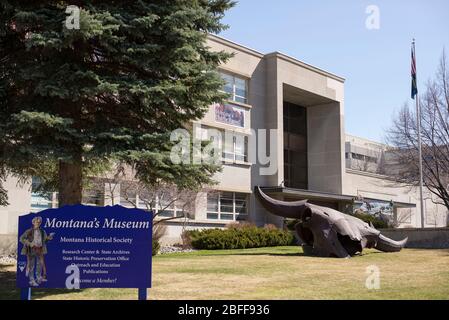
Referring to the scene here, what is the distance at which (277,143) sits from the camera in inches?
1478

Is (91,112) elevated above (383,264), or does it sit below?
above

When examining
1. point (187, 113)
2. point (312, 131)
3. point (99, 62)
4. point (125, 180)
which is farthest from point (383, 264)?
point (312, 131)

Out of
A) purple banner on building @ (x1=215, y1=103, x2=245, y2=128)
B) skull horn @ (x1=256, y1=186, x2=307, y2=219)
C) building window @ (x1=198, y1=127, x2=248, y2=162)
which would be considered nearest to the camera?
skull horn @ (x1=256, y1=186, x2=307, y2=219)

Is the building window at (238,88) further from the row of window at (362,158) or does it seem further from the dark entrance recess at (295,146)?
the row of window at (362,158)

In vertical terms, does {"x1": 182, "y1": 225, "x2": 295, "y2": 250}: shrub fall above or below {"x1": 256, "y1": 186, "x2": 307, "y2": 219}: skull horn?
below

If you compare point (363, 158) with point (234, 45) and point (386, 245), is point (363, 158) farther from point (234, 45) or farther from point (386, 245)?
point (386, 245)

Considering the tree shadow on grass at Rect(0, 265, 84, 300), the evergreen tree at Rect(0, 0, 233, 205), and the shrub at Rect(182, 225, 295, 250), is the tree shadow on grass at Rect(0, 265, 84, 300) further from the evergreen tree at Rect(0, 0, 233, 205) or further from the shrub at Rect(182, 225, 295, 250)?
the shrub at Rect(182, 225, 295, 250)

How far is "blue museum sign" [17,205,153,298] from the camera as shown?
8984 millimetres

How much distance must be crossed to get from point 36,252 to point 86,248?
2.79ft

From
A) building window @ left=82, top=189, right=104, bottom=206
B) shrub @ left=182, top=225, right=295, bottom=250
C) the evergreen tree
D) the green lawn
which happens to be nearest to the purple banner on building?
shrub @ left=182, top=225, right=295, bottom=250

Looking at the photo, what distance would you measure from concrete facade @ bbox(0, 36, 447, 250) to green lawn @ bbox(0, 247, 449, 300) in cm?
1039
